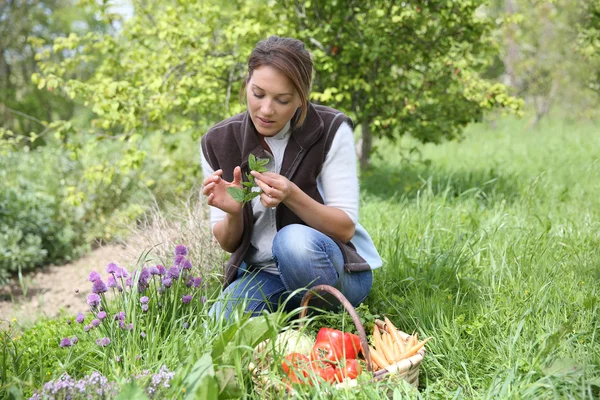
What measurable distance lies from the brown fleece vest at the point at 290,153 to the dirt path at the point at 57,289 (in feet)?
A: 4.36

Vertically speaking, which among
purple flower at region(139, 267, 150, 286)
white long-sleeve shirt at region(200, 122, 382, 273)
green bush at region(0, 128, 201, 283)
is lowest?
green bush at region(0, 128, 201, 283)

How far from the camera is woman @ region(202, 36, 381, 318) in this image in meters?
2.24

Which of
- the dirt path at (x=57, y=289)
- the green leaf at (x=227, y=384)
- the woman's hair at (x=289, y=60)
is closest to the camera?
the green leaf at (x=227, y=384)

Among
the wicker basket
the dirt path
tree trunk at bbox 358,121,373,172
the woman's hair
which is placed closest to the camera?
the wicker basket

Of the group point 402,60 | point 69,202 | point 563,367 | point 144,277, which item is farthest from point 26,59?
point 563,367

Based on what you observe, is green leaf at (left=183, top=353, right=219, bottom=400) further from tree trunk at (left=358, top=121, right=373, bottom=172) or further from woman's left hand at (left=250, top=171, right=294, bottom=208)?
tree trunk at (left=358, top=121, right=373, bottom=172)

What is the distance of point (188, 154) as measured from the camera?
707 centimetres

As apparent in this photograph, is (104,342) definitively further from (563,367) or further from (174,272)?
(563,367)

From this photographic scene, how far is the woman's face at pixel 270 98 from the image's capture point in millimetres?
2230

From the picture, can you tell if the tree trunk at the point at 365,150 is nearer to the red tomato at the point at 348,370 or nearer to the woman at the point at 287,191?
the woman at the point at 287,191

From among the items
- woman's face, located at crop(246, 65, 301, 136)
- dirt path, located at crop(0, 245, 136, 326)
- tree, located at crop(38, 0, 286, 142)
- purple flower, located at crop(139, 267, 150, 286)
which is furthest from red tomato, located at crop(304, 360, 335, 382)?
tree, located at crop(38, 0, 286, 142)

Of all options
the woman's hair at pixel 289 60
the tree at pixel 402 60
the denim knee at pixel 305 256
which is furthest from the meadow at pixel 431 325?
the tree at pixel 402 60

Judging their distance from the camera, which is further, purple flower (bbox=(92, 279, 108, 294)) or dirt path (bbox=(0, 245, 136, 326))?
dirt path (bbox=(0, 245, 136, 326))

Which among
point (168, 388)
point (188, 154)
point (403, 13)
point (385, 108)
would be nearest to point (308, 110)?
point (168, 388)
